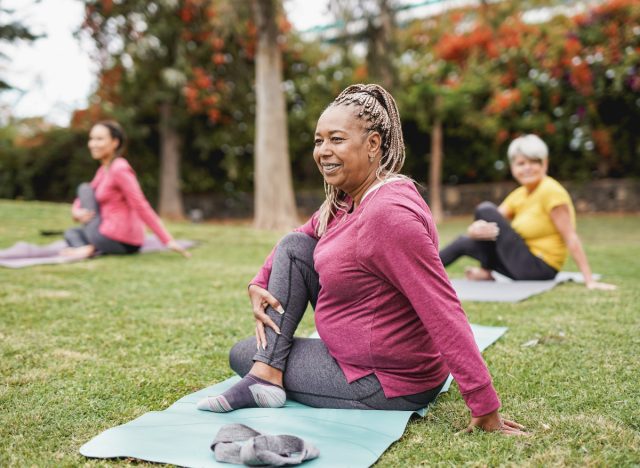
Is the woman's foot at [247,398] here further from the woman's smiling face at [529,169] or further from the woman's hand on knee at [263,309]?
the woman's smiling face at [529,169]

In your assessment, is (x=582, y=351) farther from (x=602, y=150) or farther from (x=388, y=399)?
(x=602, y=150)

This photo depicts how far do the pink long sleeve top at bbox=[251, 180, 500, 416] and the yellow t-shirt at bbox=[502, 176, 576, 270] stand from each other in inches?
129

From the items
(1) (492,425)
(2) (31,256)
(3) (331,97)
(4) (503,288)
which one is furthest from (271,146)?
(1) (492,425)

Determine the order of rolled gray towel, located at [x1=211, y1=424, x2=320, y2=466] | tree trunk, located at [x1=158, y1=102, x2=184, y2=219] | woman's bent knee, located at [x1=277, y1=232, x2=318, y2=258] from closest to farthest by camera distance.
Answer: rolled gray towel, located at [x1=211, y1=424, x2=320, y2=466] → woman's bent knee, located at [x1=277, y1=232, x2=318, y2=258] → tree trunk, located at [x1=158, y1=102, x2=184, y2=219]

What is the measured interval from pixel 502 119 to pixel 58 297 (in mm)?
12147

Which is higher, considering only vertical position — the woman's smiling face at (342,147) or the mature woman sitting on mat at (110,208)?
the woman's smiling face at (342,147)

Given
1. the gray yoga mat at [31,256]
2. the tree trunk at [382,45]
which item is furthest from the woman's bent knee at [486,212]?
the tree trunk at [382,45]

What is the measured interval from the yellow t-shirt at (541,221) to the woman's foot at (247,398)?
3.53 m

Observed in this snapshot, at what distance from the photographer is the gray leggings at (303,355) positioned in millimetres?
2398

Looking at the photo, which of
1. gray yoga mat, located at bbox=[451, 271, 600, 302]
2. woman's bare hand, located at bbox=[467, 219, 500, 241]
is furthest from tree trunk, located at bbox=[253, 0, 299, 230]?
woman's bare hand, located at bbox=[467, 219, 500, 241]

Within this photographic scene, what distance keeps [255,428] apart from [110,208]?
Result: 200 inches

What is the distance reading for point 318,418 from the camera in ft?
7.75

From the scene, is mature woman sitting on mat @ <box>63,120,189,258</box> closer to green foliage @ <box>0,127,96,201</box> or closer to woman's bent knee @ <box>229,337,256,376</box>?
woman's bent knee @ <box>229,337,256,376</box>

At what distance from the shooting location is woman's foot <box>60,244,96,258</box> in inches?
260
